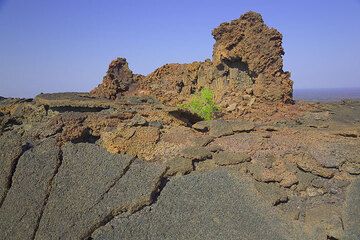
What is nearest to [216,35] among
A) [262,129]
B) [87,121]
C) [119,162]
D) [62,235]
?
[262,129]

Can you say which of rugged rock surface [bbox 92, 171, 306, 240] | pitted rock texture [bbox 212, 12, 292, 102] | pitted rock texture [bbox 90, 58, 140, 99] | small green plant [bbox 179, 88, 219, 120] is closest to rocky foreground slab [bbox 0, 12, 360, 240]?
rugged rock surface [bbox 92, 171, 306, 240]

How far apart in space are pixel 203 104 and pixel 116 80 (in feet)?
13.5

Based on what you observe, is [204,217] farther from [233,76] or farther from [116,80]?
[116,80]

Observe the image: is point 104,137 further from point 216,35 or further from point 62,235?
point 216,35

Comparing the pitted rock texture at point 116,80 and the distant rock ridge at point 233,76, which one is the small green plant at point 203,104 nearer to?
the distant rock ridge at point 233,76

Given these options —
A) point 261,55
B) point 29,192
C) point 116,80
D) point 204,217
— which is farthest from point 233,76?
point 29,192

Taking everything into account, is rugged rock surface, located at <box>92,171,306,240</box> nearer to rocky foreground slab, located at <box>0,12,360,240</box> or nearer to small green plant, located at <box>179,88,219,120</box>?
rocky foreground slab, located at <box>0,12,360,240</box>

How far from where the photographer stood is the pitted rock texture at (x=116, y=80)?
16.2 metres

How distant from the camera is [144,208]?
8070mm

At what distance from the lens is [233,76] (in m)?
15.9

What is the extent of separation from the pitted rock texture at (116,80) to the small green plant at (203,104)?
288 cm

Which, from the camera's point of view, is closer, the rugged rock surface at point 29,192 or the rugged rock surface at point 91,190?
the rugged rock surface at point 91,190

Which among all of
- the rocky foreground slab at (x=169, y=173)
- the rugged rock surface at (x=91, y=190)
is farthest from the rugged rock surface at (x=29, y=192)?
the rugged rock surface at (x=91, y=190)

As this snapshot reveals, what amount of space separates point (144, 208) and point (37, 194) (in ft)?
8.02
